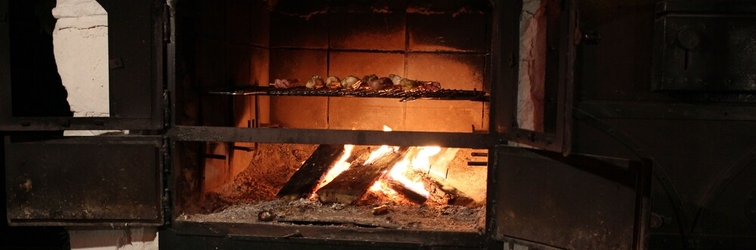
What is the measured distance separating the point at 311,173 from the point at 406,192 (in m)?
0.65

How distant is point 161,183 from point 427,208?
1555 millimetres

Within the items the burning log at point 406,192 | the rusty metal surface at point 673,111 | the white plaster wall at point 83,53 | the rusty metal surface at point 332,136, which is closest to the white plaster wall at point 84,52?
the white plaster wall at point 83,53

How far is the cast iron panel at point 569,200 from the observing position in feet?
8.97

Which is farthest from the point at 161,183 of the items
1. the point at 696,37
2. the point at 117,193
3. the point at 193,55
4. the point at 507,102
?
the point at 696,37

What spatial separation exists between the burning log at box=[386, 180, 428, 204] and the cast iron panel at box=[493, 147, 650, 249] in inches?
34.5

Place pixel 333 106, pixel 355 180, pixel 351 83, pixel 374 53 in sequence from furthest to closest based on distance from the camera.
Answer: pixel 333 106, pixel 374 53, pixel 351 83, pixel 355 180

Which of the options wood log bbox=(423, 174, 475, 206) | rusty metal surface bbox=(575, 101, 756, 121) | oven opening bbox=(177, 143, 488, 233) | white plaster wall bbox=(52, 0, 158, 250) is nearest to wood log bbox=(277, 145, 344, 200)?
oven opening bbox=(177, 143, 488, 233)

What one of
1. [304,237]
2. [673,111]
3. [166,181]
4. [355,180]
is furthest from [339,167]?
[673,111]

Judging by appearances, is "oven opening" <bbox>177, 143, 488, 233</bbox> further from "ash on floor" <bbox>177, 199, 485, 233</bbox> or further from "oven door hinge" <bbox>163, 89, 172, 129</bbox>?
"oven door hinge" <bbox>163, 89, 172, 129</bbox>

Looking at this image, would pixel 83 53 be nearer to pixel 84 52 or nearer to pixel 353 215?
pixel 84 52

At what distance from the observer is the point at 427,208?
3.80m

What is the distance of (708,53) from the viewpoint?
119 inches

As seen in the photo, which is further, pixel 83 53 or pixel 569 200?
pixel 83 53

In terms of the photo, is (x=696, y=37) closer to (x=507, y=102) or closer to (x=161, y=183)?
(x=507, y=102)
